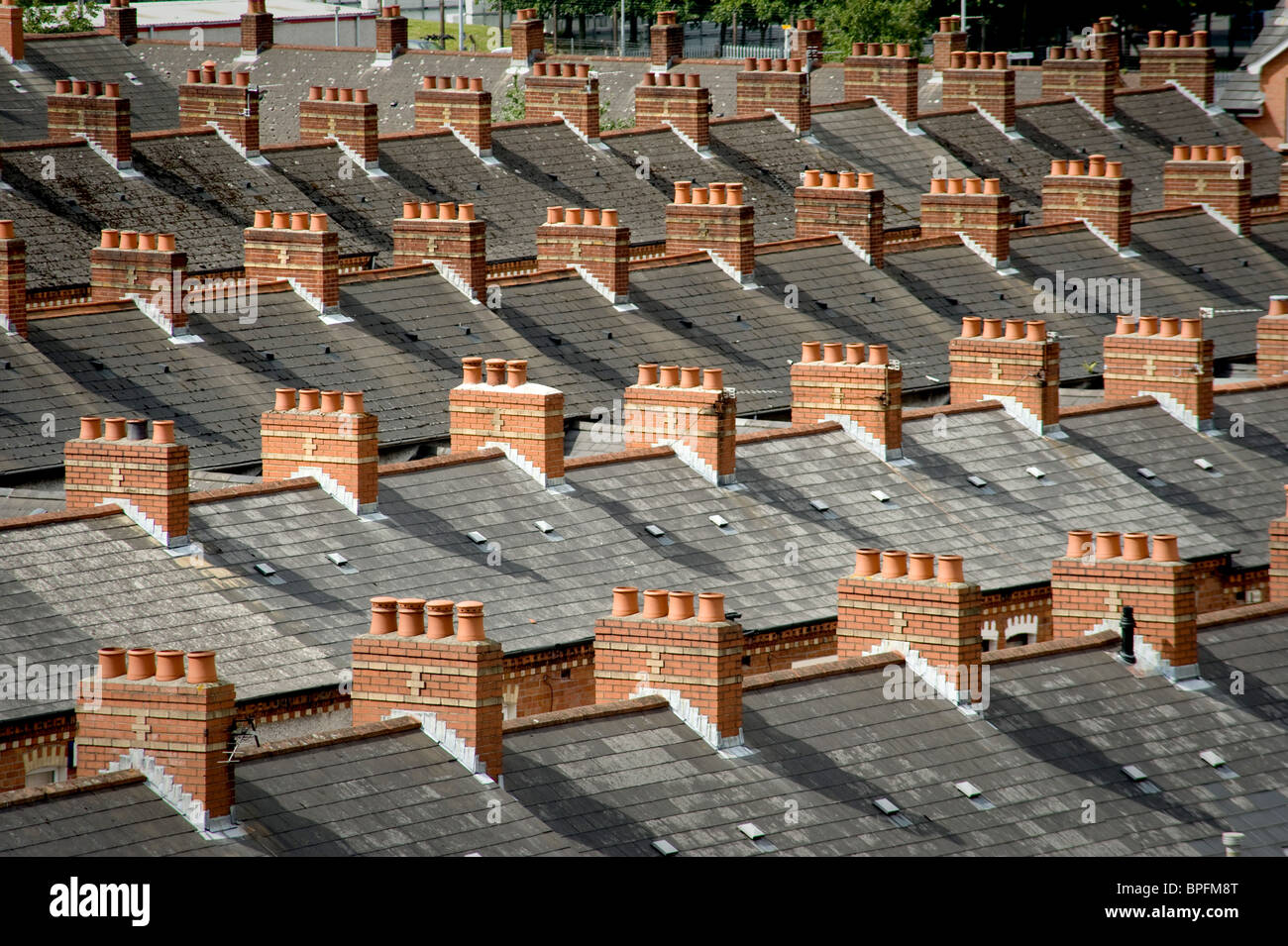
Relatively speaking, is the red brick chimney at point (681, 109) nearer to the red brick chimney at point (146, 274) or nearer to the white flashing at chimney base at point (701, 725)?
the red brick chimney at point (146, 274)

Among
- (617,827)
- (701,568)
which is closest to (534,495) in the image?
(701,568)

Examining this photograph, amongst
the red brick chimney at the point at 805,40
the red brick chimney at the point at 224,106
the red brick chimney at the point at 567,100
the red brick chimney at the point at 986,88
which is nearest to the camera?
the red brick chimney at the point at 224,106

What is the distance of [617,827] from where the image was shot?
2472 centimetres

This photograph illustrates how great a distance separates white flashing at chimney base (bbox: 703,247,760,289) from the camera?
52375 mm

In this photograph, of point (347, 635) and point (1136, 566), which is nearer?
point (1136, 566)

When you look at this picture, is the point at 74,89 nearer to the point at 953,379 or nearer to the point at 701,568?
the point at 953,379

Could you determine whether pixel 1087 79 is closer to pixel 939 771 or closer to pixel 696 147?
pixel 696 147

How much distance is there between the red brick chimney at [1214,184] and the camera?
5994 cm

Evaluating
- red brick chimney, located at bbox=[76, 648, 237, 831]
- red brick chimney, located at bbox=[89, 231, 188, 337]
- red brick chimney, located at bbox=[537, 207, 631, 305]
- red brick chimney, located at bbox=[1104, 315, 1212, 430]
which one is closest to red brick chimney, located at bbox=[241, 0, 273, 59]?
red brick chimney, located at bbox=[537, 207, 631, 305]

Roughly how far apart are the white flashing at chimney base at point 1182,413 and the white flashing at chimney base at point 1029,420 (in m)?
2.52

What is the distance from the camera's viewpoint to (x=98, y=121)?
58.8 metres

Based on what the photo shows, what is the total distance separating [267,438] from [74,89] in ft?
91.2

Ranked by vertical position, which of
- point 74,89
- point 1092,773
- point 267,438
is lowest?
point 1092,773

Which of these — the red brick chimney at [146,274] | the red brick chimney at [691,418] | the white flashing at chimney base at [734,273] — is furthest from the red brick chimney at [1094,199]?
the red brick chimney at [691,418]
